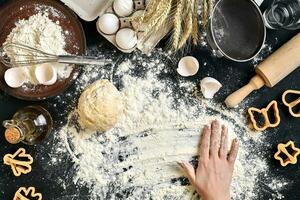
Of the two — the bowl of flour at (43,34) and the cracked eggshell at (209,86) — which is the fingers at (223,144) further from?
the bowl of flour at (43,34)

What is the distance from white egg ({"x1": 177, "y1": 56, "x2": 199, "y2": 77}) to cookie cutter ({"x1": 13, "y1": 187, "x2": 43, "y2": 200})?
0.56 m

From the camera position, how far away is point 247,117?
1521 millimetres

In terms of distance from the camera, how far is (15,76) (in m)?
1.41

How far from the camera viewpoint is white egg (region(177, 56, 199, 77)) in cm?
148

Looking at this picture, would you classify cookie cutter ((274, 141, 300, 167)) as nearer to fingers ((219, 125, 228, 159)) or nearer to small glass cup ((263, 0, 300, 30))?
fingers ((219, 125, 228, 159))

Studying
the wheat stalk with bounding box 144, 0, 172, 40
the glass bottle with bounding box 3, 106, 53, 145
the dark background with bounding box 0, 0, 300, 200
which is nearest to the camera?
the wheat stalk with bounding box 144, 0, 172, 40

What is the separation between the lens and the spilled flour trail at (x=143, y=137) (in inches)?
58.4

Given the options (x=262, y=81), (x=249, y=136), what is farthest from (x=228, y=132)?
(x=262, y=81)

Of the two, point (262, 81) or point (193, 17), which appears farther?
point (262, 81)

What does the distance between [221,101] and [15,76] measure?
625 mm

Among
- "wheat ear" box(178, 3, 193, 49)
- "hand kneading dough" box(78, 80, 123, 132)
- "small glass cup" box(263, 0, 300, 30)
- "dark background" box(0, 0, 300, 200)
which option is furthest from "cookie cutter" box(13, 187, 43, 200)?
"small glass cup" box(263, 0, 300, 30)

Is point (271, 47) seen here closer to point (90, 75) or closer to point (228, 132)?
point (228, 132)

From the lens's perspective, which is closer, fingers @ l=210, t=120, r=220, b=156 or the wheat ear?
the wheat ear

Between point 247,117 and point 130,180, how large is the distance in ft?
1.36
